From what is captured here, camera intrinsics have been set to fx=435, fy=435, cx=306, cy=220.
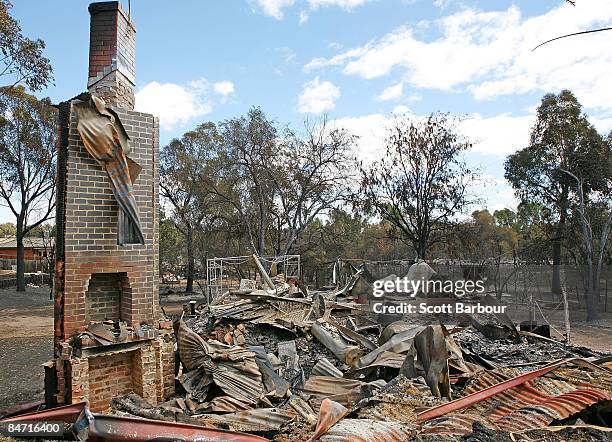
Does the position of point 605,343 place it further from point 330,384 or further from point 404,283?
point 330,384

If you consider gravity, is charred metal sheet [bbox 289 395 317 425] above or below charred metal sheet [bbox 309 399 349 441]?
below

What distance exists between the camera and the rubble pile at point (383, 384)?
12.3ft

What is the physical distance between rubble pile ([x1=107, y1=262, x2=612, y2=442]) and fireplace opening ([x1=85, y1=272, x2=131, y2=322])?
0.91 metres

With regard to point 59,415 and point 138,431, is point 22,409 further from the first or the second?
point 138,431

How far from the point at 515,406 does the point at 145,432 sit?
3.42 meters

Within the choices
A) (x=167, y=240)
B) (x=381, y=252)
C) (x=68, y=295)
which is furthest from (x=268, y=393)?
(x=381, y=252)

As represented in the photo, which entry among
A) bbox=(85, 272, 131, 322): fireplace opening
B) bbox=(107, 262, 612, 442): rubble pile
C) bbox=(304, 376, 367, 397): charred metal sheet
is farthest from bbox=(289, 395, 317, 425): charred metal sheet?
bbox=(85, 272, 131, 322): fireplace opening

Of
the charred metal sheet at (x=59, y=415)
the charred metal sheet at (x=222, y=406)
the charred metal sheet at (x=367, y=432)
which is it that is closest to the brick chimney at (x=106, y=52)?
the charred metal sheet at (x=59, y=415)

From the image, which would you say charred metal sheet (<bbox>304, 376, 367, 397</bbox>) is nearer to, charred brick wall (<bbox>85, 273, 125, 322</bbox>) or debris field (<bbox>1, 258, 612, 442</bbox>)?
debris field (<bbox>1, 258, 612, 442</bbox>)

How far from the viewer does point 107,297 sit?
18.3 feet

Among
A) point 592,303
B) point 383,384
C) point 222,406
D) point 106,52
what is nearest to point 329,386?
point 383,384

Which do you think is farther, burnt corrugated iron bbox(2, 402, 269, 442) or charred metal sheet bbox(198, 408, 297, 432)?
charred metal sheet bbox(198, 408, 297, 432)

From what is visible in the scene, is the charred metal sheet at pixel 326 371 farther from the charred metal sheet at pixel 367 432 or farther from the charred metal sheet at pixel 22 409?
the charred metal sheet at pixel 22 409

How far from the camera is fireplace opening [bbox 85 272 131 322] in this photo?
5.45 metres
